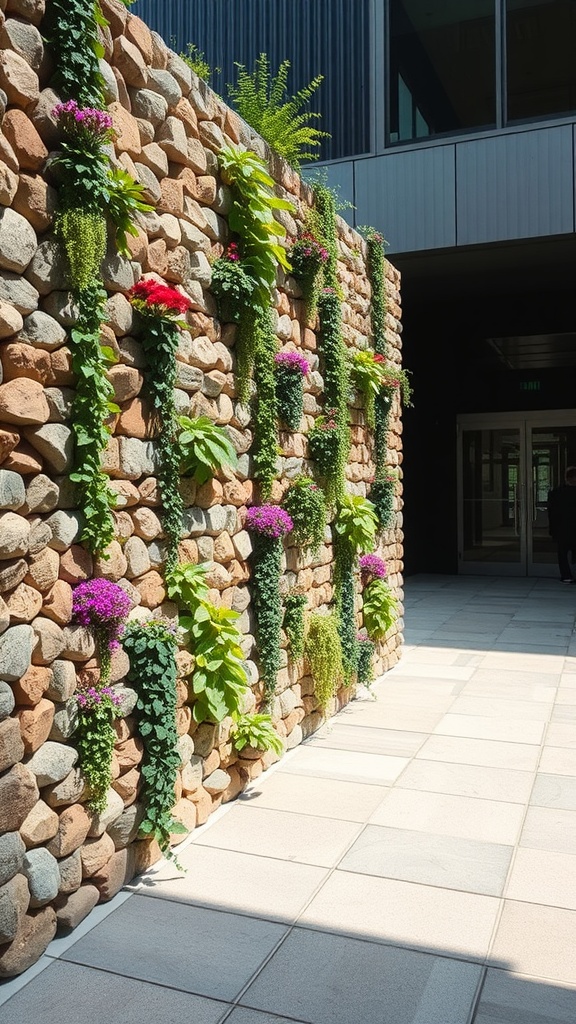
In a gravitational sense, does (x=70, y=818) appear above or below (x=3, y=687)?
below

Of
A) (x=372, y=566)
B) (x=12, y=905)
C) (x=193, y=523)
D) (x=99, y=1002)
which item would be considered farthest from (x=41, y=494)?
(x=372, y=566)

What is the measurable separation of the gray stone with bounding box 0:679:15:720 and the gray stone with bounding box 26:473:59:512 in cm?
54

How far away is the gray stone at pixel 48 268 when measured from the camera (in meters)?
2.56

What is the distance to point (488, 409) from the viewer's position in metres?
13.3

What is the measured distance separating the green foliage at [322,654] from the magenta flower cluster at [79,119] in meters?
3.00

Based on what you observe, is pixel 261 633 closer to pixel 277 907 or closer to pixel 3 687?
pixel 277 907

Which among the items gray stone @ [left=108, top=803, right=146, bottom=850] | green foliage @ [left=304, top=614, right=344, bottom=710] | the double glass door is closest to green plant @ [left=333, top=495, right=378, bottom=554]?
green foliage @ [left=304, top=614, right=344, bottom=710]

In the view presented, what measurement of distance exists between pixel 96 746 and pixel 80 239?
1.70 meters

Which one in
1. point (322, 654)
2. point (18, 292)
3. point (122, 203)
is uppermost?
point (122, 203)

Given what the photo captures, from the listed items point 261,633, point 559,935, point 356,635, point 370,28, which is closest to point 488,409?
point 370,28

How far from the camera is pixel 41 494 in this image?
2590 mm

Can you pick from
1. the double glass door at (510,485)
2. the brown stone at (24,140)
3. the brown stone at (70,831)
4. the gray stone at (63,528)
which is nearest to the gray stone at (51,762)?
the brown stone at (70,831)

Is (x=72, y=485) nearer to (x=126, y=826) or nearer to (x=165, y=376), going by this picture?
(x=165, y=376)

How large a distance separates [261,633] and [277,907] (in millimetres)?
1531
